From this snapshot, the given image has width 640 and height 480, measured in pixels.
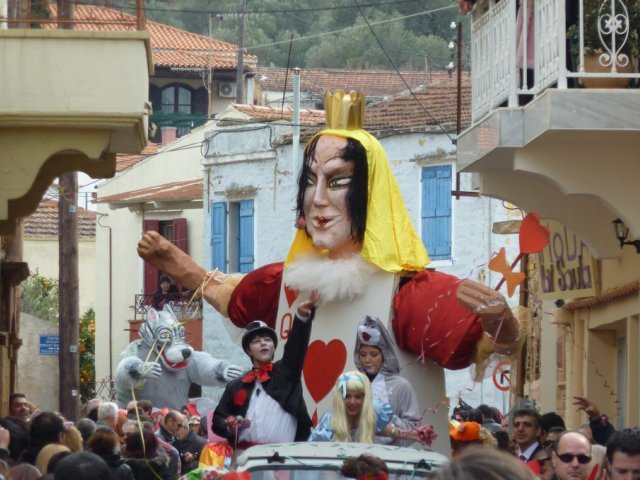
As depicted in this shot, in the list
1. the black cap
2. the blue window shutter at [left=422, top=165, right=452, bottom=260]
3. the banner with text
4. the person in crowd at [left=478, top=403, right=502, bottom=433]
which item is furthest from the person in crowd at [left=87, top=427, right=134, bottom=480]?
the blue window shutter at [left=422, top=165, right=452, bottom=260]

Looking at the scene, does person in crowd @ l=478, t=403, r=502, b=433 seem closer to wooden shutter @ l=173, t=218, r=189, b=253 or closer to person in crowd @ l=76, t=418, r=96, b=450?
person in crowd @ l=76, t=418, r=96, b=450

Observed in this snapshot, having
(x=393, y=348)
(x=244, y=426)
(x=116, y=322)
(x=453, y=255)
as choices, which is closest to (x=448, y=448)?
(x=393, y=348)

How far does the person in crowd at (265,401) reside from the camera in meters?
11.7

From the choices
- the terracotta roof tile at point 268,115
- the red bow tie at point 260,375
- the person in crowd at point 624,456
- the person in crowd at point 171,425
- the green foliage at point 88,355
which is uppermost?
the terracotta roof tile at point 268,115

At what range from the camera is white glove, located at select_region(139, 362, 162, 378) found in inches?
688

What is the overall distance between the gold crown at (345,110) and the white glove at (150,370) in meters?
4.89

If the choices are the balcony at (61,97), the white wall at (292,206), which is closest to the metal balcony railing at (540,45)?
the balcony at (61,97)

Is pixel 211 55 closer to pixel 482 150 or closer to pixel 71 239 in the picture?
pixel 71 239

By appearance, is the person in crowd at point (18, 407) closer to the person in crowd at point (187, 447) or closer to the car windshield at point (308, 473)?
the person in crowd at point (187, 447)

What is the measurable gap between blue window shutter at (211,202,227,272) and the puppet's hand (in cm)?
2482

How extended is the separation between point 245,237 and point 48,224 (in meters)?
15.2

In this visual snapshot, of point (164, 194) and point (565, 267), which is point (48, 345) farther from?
point (164, 194)

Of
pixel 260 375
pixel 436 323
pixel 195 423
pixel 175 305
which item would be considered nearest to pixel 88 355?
pixel 175 305

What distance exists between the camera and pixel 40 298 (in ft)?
142
